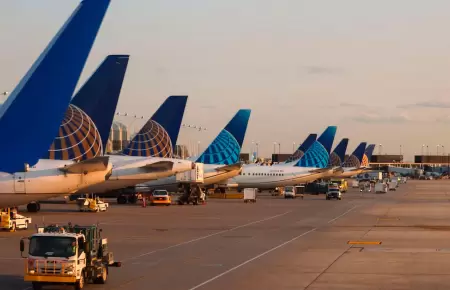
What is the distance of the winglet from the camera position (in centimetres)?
5288

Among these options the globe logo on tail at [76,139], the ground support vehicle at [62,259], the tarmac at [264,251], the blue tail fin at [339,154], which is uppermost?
the blue tail fin at [339,154]

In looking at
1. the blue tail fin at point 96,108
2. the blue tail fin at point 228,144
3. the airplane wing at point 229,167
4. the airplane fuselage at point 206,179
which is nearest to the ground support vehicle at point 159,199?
the airplane fuselage at point 206,179

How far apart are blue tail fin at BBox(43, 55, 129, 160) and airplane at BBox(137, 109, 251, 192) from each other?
1360 inches

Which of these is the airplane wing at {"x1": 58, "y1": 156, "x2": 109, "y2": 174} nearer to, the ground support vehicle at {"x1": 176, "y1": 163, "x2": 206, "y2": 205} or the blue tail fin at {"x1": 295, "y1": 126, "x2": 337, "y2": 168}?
the ground support vehicle at {"x1": 176, "y1": 163, "x2": 206, "y2": 205}

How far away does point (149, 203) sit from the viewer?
8262 cm

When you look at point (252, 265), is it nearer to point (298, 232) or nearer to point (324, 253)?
point (324, 253)

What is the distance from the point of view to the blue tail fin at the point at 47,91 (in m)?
26.1

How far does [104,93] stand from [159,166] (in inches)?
→ 568

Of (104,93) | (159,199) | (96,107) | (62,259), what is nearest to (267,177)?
(159,199)

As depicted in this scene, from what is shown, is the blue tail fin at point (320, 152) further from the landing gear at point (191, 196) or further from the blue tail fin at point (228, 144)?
the landing gear at point (191, 196)

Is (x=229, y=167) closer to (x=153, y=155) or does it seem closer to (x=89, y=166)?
(x=153, y=155)

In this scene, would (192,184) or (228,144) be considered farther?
(228,144)

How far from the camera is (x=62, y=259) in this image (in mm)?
23703

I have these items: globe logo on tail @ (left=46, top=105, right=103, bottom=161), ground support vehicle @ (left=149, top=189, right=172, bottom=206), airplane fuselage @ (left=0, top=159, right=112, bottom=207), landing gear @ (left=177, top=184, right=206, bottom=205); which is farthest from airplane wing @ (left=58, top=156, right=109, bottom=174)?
landing gear @ (left=177, top=184, right=206, bottom=205)
